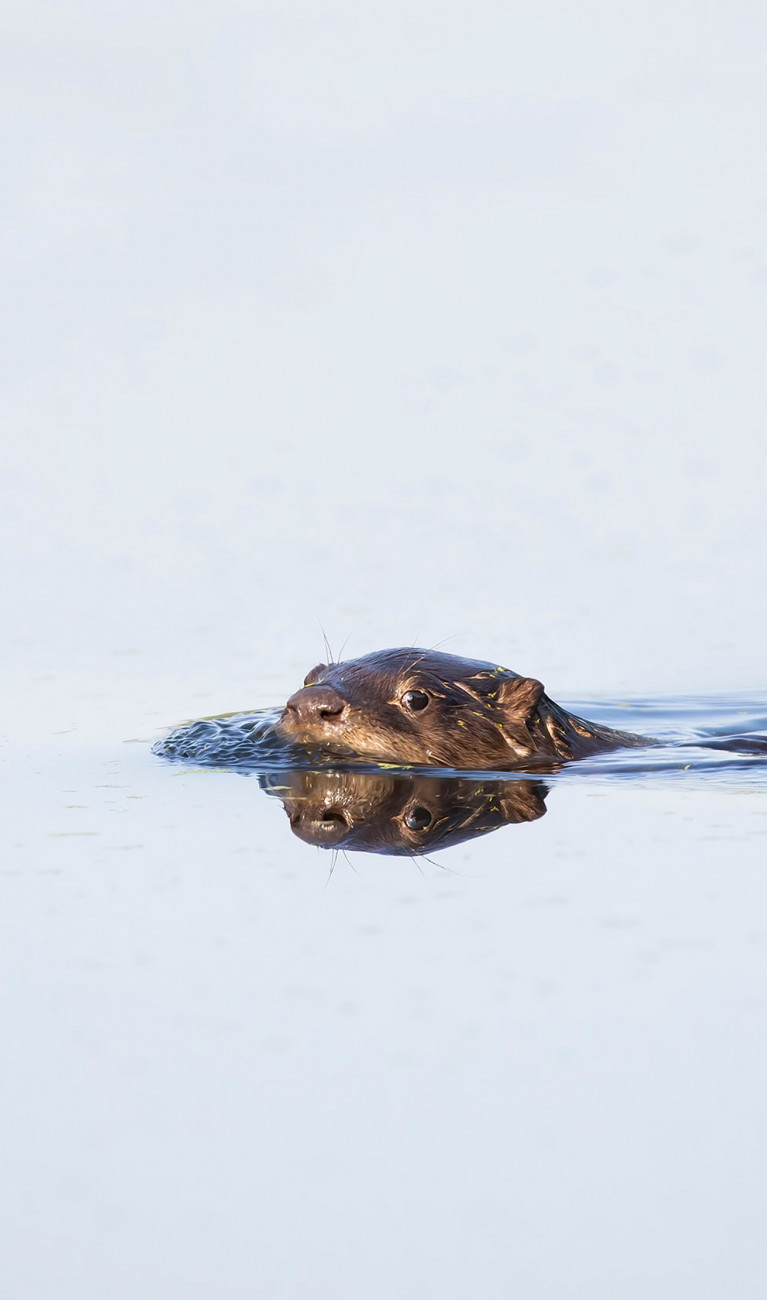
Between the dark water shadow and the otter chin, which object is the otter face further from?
the dark water shadow

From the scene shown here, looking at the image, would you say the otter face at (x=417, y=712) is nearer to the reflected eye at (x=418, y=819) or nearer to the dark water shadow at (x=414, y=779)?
the dark water shadow at (x=414, y=779)

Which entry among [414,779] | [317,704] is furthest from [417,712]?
[317,704]

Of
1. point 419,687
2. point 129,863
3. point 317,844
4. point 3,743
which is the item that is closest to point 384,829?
point 317,844

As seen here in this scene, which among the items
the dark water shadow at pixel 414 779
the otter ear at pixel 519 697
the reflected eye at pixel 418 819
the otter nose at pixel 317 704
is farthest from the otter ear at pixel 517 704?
the reflected eye at pixel 418 819

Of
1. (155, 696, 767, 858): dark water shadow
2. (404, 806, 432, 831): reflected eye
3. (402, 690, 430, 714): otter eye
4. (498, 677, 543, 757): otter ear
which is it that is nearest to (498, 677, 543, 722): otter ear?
(498, 677, 543, 757): otter ear

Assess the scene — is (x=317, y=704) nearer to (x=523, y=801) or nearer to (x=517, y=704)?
(x=517, y=704)

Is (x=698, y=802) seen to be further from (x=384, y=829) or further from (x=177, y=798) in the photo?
(x=177, y=798)

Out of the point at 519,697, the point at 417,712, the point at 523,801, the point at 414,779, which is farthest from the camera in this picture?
the point at 519,697
